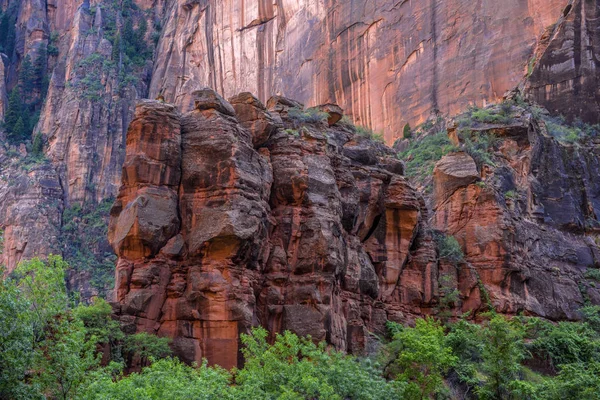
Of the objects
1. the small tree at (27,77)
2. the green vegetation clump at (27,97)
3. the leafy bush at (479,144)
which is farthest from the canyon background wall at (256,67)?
the leafy bush at (479,144)

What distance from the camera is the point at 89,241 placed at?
9306 centimetres

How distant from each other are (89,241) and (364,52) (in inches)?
1470

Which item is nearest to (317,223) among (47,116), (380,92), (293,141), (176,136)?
(293,141)

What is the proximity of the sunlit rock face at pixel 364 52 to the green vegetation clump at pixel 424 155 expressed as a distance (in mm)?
3870

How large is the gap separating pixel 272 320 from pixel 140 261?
5893mm

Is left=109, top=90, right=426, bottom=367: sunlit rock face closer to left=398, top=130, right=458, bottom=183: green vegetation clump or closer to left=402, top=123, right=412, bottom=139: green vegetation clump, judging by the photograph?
left=398, top=130, right=458, bottom=183: green vegetation clump

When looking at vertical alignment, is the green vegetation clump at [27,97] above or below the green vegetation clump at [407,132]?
above

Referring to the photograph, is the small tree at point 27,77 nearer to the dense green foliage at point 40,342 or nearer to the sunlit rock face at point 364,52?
the sunlit rock face at point 364,52

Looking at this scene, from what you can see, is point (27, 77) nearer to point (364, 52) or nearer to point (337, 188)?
point (364, 52)

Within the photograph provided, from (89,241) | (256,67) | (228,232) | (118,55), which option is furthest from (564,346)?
(118,55)

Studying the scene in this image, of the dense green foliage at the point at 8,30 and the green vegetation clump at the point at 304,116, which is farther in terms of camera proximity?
the dense green foliage at the point at 8,30

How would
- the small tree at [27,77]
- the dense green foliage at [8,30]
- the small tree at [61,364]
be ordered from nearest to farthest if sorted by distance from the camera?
the small tree at [61,364], the small tree at [27,77], the dense green foliage at [8,30]

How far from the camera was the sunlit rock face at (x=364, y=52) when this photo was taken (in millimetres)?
65938

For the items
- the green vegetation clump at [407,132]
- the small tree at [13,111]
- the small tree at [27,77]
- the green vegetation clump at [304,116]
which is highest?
the small tree at [27,77]
